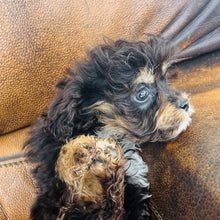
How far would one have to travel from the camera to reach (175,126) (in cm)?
164

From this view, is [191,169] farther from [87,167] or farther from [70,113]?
[70,113]

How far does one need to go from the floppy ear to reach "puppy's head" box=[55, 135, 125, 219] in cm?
16

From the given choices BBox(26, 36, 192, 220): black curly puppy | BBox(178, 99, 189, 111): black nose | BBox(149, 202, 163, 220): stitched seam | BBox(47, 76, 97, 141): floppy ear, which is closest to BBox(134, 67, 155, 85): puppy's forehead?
BBox(26, 36, 192, 220): black curly puppy

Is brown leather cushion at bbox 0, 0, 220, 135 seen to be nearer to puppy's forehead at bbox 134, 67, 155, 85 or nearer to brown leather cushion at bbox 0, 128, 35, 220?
brown leather cushion at bbox 0, 128, 35, 220

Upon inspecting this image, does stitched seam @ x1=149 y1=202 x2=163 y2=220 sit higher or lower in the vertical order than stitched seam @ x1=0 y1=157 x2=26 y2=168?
lower

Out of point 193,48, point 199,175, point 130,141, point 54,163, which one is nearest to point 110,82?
point 130,141

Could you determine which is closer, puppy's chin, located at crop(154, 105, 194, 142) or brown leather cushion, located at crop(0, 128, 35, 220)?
puppy's chin, located at crop(154, 105, 194, 142)

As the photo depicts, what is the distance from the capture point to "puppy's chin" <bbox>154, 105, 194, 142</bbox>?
5.27ft

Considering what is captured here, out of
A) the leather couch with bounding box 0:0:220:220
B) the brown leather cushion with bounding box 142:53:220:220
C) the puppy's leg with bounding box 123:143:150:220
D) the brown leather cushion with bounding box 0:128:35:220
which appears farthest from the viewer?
the brown leather cushion with bounding box 0:128:35:220

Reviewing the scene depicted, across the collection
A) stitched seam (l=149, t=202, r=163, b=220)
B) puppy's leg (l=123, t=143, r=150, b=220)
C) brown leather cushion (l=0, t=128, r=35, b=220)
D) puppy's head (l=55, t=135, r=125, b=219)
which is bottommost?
stitched seam (l=149, t=202, r=163, b=220)

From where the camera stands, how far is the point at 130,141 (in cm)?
181

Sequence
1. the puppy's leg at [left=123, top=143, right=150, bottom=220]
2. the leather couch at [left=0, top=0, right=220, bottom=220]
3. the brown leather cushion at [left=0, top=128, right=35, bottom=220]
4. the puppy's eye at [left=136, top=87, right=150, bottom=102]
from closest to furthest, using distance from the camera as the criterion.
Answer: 1. the leather couch at [left=0, top=0, right=220, bottom=220]
2. the puppy's leg at [left=123, top=143, right=150, bottom=220]
3. the puppy's eye at [left=136, top=87, right=150, bottom=102]
4. the brown leather cushion at [left=0, top=128, right=35, bottom=220]

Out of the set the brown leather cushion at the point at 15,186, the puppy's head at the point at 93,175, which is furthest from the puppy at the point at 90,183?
the brown leather cushion at the point at 15,186

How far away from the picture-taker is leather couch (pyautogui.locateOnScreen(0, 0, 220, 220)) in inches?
57.2
